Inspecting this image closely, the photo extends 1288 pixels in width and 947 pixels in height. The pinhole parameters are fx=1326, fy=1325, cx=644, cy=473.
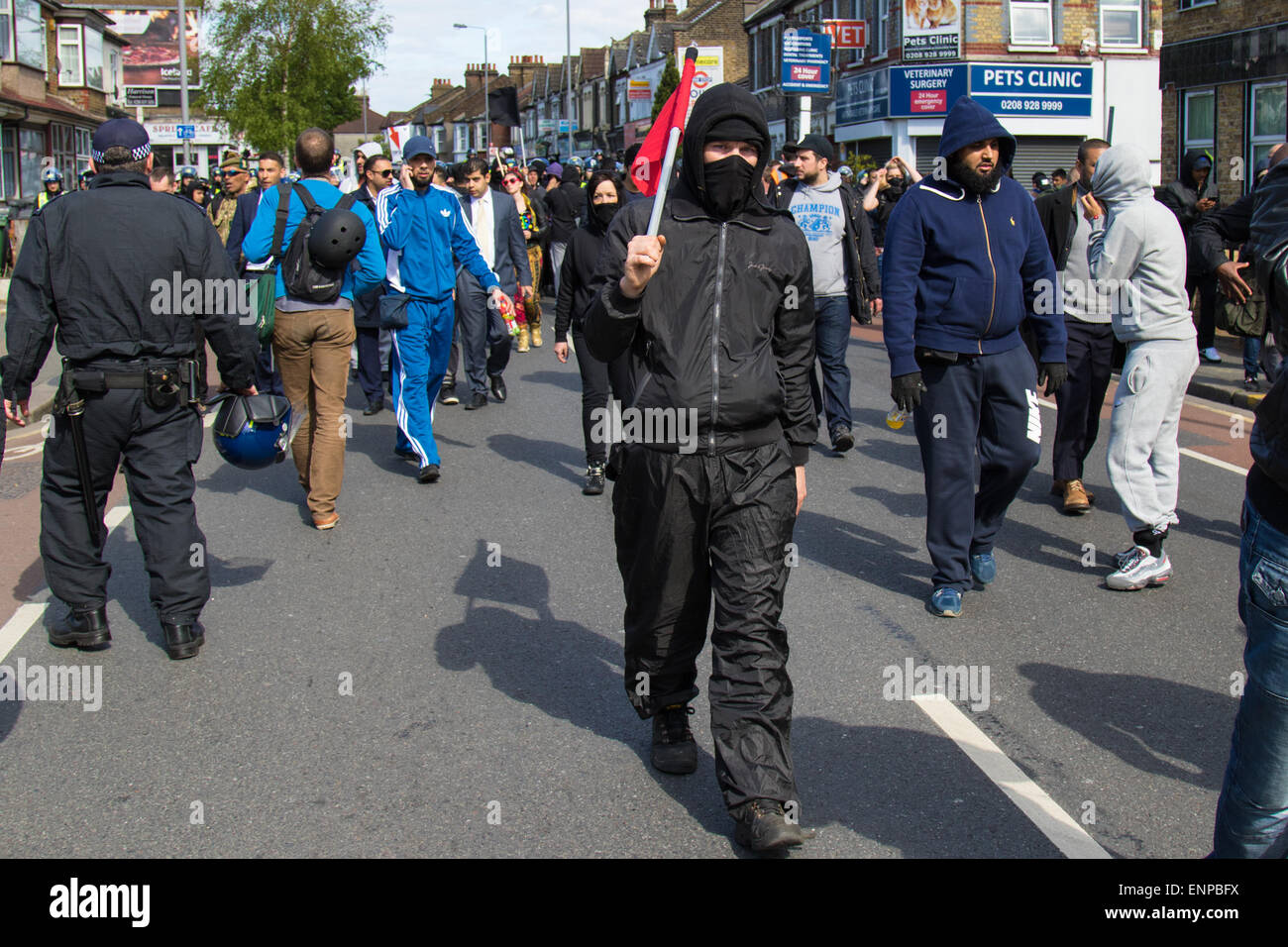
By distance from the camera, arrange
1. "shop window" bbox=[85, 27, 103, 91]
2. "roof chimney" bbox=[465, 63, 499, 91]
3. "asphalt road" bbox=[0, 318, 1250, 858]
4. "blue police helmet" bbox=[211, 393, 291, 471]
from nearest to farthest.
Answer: "asphalt road" bbox=[0, 318, 1250, 858] < "blue police helmet" bbox=[211, 393, 291, 471] < "shop window" bbox=[85, 27, 103, 91] < "roof chimney" bbox=[465, 63, 499, 91]

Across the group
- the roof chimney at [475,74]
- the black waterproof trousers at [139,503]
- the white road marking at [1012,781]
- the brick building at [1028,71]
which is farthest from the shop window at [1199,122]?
the roof chimney at [475,74]

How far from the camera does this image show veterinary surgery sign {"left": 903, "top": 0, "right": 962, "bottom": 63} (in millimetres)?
35125

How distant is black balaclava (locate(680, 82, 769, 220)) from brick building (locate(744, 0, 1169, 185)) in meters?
32.3

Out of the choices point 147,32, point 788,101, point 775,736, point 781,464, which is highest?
point 147,32

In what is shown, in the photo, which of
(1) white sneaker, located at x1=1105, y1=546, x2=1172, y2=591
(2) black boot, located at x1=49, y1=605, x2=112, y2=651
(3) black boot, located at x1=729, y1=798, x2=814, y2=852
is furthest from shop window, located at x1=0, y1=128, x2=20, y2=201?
(3) black boot, located at x1=729, y1=798, x2=814, y2=852

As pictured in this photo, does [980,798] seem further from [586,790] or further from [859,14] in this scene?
[859,14]

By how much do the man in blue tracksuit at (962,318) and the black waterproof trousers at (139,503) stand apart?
10.0 feet

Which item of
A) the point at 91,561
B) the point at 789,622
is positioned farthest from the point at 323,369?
the point at 789,622

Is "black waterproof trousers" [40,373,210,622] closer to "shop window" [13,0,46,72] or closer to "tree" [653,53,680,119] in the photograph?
"shop window" [13,0,46,72]

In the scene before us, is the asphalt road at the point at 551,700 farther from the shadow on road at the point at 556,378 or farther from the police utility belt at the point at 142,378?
the shadow on road at the point at 556,378

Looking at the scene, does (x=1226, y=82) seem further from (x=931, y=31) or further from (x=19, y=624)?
(x=19, y=624)

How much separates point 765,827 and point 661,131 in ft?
6.63
